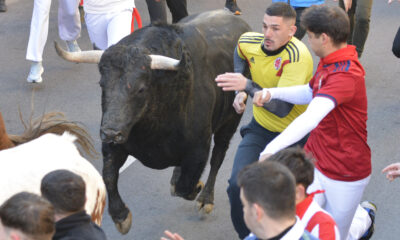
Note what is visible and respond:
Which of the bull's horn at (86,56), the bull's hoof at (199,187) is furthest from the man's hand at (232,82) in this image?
the bull's hoof at (199,187)

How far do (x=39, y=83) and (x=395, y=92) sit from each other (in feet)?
15.8

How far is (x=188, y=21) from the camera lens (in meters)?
6.21

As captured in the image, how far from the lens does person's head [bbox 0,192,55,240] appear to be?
118 inches

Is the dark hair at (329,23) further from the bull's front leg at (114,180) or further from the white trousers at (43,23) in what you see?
the white trousers at (43,23)

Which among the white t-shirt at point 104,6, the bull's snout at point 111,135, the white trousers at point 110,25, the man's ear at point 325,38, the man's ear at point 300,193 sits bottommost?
the white trousers at point 110,25

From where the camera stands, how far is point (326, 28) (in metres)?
4.23

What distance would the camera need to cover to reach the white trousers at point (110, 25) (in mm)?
7363

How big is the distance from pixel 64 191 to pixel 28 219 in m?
0.34

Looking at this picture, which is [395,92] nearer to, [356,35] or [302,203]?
[356,35]

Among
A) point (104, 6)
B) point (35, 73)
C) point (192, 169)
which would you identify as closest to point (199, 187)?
point (192, 169)

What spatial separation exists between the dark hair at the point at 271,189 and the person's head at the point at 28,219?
918 millimetres

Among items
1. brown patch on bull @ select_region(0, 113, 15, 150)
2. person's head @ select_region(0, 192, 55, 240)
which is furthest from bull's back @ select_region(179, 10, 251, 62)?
person's head @ select_region(0, 192, 55, 240)

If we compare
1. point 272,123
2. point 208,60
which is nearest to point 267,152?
point 272,123

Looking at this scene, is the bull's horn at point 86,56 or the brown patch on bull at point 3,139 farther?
the bull's horn at point 86,56
